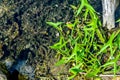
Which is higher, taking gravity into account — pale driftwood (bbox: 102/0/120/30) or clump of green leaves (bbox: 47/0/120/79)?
pale driftwood (bbox: 102/0/120/30)

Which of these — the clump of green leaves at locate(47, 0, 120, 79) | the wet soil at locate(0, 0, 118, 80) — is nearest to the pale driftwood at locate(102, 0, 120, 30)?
the clump of green leaves at locate(47, 0, 120, 79)

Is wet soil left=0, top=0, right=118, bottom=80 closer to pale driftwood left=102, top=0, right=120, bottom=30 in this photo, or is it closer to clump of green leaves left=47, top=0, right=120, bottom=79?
clump of green leaves left=47, top=0, right=120, bottom=79

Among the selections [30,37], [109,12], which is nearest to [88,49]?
[109,12]

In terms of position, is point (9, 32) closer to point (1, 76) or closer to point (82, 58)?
point (1, 76)

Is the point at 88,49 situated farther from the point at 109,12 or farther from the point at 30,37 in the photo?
the point at 30,37

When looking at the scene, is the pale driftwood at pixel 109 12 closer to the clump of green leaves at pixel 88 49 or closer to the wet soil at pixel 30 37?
the clump of green leaves at pixel 88 49

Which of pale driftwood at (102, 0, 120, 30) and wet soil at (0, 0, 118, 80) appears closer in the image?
pale driftwood at (102, 0, 120, 30)

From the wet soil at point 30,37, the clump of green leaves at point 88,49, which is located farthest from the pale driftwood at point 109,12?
the wet soil at point 30,37

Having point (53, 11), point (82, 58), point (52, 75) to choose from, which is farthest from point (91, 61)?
point (53, 11)
